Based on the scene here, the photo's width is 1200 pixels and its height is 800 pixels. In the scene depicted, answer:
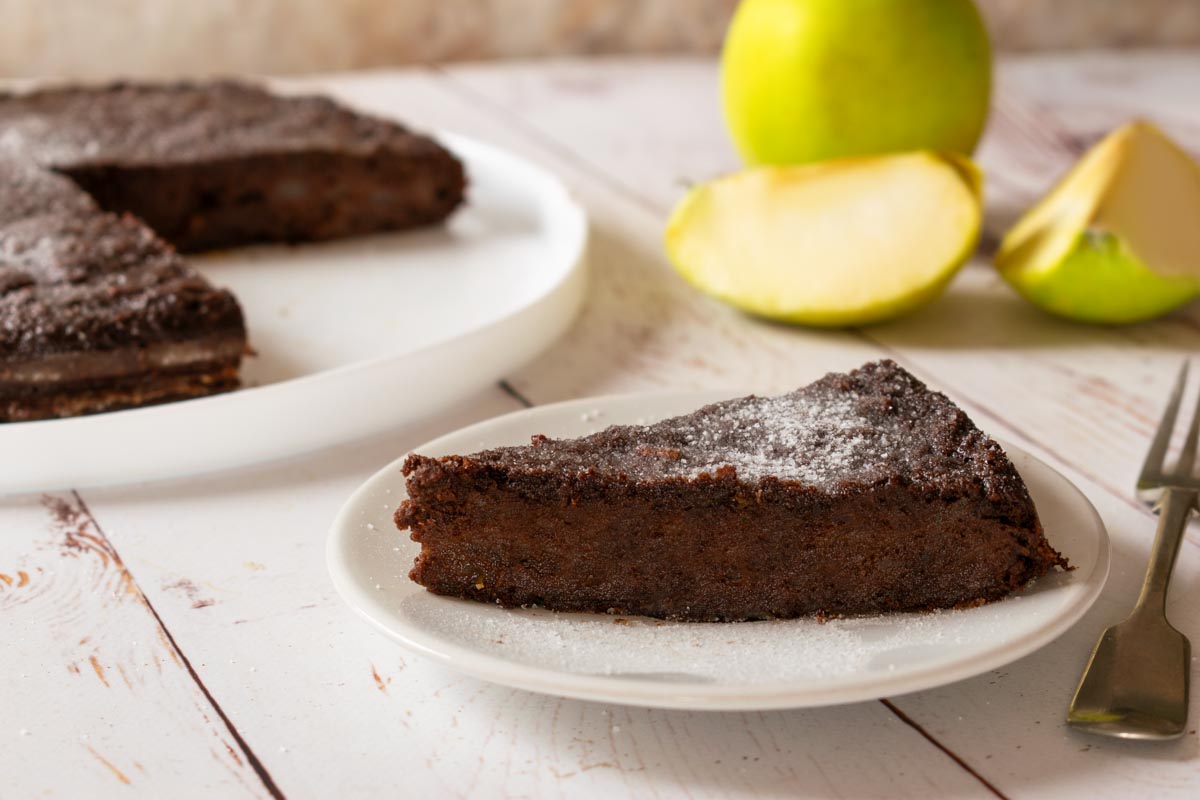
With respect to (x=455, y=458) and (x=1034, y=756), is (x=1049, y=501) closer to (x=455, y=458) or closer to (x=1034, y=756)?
(x=1034, y=756)

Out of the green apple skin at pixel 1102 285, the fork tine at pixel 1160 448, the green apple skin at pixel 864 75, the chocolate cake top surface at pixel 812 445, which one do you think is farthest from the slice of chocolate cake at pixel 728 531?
the green apple skin at pixel 864 75

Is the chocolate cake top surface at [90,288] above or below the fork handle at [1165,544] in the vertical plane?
below

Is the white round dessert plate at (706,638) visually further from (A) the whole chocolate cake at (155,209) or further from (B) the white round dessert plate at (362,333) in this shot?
(A) the whole chocolate cake at (155,209)

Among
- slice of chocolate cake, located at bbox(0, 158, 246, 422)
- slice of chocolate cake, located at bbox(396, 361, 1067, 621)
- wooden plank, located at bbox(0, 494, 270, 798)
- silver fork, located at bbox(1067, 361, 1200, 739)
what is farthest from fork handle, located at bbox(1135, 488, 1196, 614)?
slice of chocolate cake, located at bbox(0, 158, 246, 422)

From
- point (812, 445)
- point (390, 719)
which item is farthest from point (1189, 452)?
point (390, 719)

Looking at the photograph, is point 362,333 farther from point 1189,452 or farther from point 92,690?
point 1189,452

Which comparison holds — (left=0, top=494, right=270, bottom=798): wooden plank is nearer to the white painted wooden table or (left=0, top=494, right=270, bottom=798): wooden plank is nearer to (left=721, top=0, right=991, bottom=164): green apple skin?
the white painted wooden table

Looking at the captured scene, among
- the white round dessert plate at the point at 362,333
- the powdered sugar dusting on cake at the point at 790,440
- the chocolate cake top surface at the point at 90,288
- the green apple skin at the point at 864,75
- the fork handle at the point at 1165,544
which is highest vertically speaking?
the green apple skin at the point at 864,75

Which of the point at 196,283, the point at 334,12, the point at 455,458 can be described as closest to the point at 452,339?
the point at 196,283
